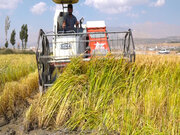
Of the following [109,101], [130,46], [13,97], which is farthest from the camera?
[130,46]

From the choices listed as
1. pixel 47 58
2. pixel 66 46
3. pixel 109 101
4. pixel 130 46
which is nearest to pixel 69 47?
pixel 66 46

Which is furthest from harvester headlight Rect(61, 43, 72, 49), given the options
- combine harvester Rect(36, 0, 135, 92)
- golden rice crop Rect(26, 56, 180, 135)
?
golden rice crop Rect(26, 56, 180, 135)

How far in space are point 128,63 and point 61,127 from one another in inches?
74.1

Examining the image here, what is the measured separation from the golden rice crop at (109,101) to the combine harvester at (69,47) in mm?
420

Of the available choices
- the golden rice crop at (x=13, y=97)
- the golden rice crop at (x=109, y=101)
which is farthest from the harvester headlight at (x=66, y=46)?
the golden rice crop at (x=13, y=97)

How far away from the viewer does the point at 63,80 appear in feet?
12.0

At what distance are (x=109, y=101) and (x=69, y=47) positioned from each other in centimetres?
206

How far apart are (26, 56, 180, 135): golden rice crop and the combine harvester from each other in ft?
1.38

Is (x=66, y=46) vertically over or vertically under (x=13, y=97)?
over

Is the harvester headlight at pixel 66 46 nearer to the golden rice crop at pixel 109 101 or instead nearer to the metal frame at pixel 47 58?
the metal frame at pixel 47 58

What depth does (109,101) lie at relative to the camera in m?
3.47

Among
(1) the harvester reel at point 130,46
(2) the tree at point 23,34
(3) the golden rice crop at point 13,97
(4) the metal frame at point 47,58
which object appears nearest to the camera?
(3) the golden rice crop at point 13,97

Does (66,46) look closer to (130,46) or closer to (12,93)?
(130,46)

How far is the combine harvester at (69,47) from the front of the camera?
4242mm
